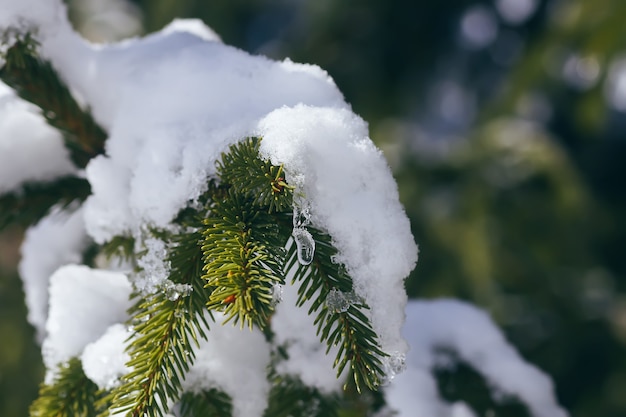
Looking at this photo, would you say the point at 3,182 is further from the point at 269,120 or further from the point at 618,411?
the point at 618,411

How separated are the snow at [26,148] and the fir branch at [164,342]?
1.41 ft

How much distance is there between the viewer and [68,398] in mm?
885

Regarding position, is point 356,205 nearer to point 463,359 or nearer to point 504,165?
point 463,359

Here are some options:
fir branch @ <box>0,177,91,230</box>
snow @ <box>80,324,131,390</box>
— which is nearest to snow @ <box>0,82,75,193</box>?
fir branch @ <box>0,177,91,230</box>

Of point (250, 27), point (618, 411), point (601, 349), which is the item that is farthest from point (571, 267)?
point (250, 27)

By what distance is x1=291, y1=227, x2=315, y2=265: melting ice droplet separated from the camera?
29.0 inches

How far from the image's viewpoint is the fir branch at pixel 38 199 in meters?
1.08

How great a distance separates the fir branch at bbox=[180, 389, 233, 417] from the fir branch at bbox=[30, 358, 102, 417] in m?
0.12

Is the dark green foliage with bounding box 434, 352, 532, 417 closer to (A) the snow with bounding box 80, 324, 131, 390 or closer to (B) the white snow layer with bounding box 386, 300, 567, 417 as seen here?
(B) the white snow layer with bounding box 386, 300, 567, 417

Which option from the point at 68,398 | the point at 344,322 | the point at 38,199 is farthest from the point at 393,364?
the point at 38,199

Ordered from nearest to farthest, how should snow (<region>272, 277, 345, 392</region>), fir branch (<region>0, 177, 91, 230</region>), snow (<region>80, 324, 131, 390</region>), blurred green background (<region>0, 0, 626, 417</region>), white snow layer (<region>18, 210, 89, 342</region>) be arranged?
snow (<region>80, 324, 131, 390</region>) < snow (<region>272, 277, 345, 392</region>) < fir branch (<region>0, 177, 91, 230</region>) < white snow layer (<region>18, 210, 89, 342</region>) < blurred green background (<region>0, 0, 626, 417</region>)

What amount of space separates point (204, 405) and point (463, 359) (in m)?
0.55

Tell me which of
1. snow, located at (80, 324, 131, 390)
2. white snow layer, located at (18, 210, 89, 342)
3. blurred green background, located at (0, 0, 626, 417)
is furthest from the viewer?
blurred green background, located at (0, 0, 626, 417)

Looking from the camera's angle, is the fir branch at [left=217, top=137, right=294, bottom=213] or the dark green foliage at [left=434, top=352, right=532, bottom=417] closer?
the fir branch at [left=217, top=137, right=294, bottom=213]
